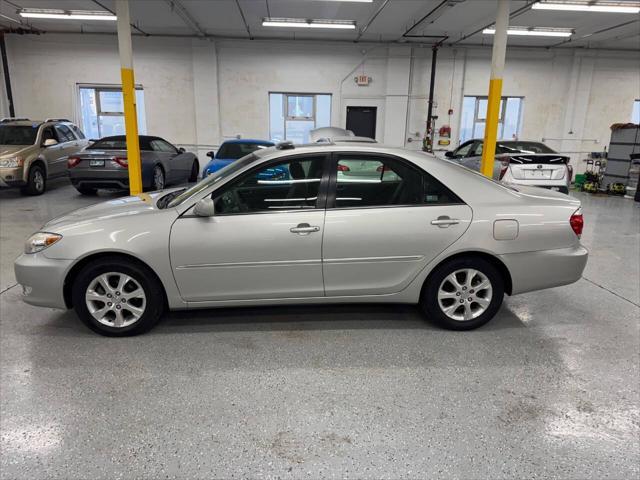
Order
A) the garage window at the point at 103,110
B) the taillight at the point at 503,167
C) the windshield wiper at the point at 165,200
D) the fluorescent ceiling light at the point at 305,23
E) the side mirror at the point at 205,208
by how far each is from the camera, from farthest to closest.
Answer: the garage window at the point at 103,110
the fluorescent ceiling light at the point at 305,23
the taillight at the point at 503,167
the windshield wiper at the point at 165,200
the side mirror at the point at 205,208

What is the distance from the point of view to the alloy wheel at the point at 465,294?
3.38m

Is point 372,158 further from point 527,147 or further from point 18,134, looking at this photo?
point 18,134

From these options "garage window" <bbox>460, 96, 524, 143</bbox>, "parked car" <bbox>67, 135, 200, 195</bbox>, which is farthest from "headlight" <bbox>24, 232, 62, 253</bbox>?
"garage window" <bbox>460, 96, 524, 143</bbox>

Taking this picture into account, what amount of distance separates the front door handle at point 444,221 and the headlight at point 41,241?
8.98 feet

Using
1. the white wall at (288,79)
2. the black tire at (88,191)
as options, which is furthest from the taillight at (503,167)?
the black tire at (88,191)

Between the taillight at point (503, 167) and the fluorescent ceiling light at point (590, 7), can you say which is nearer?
the taillight at point (503, 167)

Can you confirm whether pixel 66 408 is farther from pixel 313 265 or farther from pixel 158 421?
pixel 313 265

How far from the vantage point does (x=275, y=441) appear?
2240mm

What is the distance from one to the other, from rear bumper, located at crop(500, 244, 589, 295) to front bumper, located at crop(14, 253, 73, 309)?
10.7 feet

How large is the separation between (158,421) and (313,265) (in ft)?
4.68

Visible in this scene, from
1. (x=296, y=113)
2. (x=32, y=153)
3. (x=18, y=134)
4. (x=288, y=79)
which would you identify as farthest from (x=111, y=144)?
(x=296, y=113)

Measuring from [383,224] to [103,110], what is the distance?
14442 millimetres

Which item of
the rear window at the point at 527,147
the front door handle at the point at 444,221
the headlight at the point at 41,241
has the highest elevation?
the rear window at the point at 527,147

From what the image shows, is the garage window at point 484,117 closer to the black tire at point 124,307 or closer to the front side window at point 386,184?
the front side window at point 386,184
